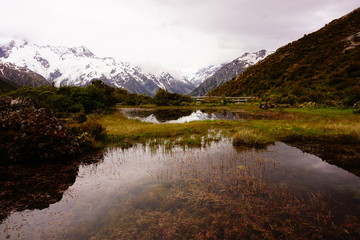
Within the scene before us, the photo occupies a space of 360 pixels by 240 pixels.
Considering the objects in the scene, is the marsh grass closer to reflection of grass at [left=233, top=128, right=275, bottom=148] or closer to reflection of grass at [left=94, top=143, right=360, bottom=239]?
reflection of grass at [left=233, top=128, right=275, bottom=148]

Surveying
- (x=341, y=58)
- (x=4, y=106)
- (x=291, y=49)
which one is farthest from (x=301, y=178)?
(x=291, y=49)

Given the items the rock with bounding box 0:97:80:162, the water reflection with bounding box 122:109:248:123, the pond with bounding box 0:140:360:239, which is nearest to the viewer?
the pond with bounding box 0:140:360:239

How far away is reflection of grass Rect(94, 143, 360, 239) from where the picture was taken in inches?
211

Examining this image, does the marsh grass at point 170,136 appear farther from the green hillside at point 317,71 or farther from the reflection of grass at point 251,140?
the green hillside at point 317,71

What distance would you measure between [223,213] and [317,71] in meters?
55.2

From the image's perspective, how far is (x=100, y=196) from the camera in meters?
7.70

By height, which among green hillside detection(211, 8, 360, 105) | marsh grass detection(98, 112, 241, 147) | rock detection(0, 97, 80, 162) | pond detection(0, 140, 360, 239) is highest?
green hillside detection(211, 8, 360, 105)

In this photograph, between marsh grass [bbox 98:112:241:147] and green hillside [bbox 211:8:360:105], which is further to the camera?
green hillside [bbox 211:8:360:105]

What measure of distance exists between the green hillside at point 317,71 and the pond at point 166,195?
88.9 feet

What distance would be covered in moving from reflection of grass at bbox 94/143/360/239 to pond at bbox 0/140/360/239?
0.11 feet

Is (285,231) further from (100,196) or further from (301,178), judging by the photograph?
(100,196)

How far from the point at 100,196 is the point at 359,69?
173 ft

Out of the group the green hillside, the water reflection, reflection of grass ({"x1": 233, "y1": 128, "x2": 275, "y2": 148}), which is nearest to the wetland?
reflection of grass ({"x1": 233, "y1": 128, "x2": 275, "y2": 148})

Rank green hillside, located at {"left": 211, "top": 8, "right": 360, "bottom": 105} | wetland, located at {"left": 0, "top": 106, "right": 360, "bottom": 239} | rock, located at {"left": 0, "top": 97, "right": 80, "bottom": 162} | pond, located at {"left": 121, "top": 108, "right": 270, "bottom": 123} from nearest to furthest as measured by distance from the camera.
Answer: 1. wetland, located at {"left": 0, "top": 106, "right": 360, "bottom": 239}
2. rock, located at {"left": 0, "top": 97, "right": 80, "bottom": 162}
3. pond, located at {"left": 121, "top": 108, "right": 270, "bottom": 123}
4. green hillside, located at {"left": 211, "top": 8, "right": 360, "bottom": 105}
